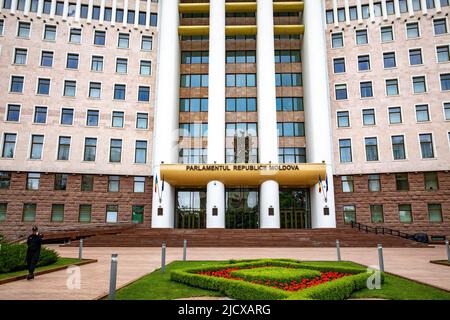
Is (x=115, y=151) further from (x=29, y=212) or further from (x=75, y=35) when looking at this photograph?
(x=75, y=35)

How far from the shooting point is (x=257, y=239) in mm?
27250

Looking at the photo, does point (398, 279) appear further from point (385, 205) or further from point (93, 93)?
point (93, 93)

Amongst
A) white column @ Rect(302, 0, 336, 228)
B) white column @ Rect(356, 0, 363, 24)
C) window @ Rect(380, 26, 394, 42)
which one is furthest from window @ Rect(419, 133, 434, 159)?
white column @ Rect(356, 0, 363, 24)

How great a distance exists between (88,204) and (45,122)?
10625 mm

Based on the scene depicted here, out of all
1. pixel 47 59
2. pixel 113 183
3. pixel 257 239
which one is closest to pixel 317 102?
pixel 257 239

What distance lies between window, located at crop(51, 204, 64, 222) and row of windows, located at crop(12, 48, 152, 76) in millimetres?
16219

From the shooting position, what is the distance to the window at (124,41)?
39844 millimetres

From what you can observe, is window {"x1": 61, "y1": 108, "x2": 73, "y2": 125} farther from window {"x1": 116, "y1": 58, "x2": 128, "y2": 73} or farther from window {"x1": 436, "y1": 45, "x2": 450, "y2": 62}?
window {"x1": 436, "y1": 45, "x2": 450, "y2": 62}

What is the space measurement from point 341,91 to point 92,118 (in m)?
29.8

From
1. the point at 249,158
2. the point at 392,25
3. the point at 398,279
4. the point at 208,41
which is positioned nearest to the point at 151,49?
the point at 208,41

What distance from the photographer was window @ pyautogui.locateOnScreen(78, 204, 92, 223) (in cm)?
3544

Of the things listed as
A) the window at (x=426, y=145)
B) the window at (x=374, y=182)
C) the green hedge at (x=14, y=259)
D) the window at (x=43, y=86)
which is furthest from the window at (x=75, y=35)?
the window at (x=426, y=145)

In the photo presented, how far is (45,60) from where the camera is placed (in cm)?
3797

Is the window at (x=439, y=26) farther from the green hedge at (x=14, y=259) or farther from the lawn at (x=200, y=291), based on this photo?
the green hedge at (x=14, y=259)
